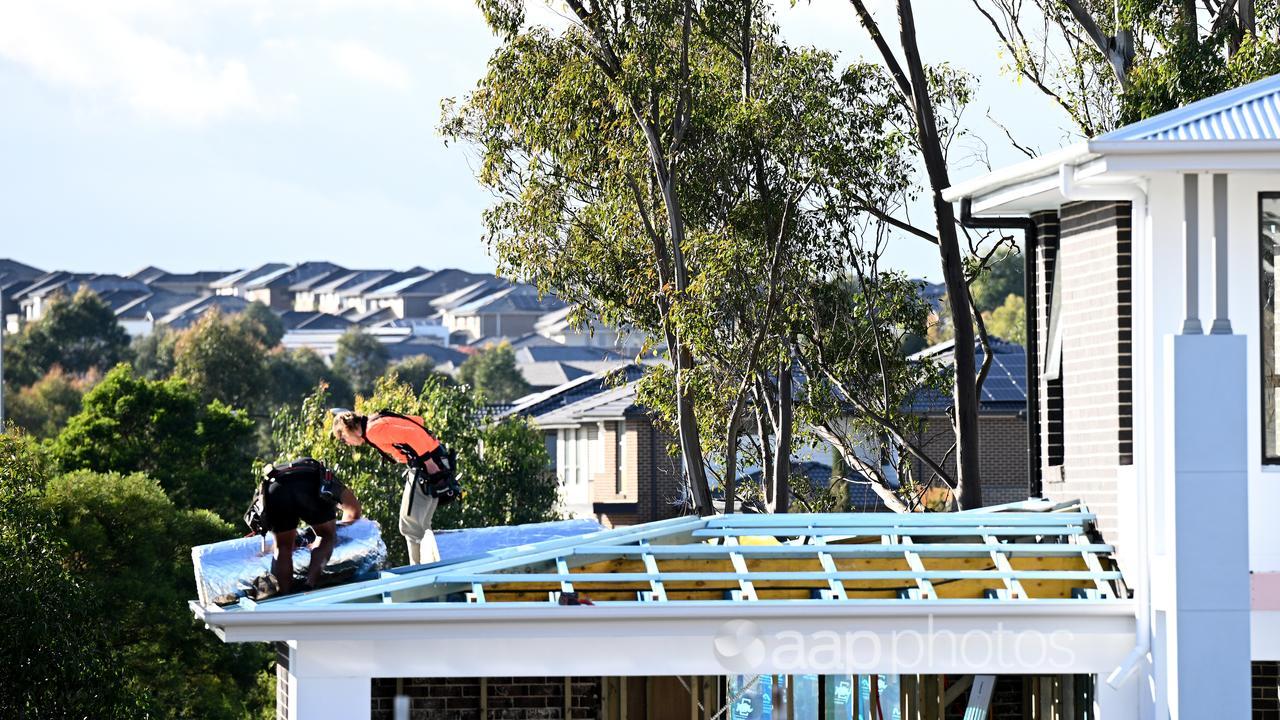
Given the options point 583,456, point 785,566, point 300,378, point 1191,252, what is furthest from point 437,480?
point 300,378

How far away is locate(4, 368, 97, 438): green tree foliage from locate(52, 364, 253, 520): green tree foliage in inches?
1367

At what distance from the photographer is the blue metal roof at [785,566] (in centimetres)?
1112

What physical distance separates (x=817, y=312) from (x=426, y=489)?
16680mm

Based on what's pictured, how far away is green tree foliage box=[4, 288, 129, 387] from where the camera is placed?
361 ft

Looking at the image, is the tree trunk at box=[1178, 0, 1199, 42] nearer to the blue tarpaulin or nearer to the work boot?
the blue tarpaulin

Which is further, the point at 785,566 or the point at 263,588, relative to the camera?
the point at 785,566

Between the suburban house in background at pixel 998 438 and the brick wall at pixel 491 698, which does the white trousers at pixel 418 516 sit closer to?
the brick wall at pixel 491 698

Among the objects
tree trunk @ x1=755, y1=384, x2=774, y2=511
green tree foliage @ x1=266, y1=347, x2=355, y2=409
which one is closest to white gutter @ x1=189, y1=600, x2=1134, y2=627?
tree trunk @ x1=755, y1=384, x2=774, y2=511

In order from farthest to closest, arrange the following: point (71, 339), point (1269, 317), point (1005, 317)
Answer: point (1005, 317)
point (71, 339)
point (1269, 317)

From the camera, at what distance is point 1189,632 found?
10.4 metres

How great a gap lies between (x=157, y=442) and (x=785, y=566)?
3840 cm

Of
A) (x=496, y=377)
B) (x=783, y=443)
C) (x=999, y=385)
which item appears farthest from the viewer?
(x=496, y=377)

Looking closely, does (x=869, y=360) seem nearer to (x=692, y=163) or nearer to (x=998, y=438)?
(x=692, y=163)

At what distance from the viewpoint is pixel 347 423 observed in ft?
41.6
